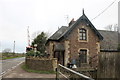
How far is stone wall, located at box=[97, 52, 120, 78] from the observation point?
3922mm

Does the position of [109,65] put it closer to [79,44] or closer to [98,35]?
[79,44]

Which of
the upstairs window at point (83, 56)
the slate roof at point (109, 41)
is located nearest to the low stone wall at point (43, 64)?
the upstairs window at point (83, 56)

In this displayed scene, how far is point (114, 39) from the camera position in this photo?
68.7ft

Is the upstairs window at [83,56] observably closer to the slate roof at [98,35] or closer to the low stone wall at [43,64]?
the slate roof at [98,35]

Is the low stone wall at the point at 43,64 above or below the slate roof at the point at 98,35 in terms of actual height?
below

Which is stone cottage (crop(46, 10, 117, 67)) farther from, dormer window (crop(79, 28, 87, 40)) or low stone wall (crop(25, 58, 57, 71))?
low stone wall (crop(25, 58, 57, 71))

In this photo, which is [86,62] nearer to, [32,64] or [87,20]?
[87,20]

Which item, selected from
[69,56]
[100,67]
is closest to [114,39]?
[69,56]

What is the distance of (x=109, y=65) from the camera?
13.9ft

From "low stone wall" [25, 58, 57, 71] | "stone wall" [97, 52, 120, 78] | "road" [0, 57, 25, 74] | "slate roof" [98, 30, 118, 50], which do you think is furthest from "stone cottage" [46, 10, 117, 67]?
"stone wall" [97, 52, 120, 78]

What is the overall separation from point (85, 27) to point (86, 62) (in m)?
4.42

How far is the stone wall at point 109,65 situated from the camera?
3922 mm

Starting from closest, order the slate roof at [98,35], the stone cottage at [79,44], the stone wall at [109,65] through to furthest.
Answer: the stone wall at [109,65], the stone cottage at [79,44], the slate roof at [98,35]

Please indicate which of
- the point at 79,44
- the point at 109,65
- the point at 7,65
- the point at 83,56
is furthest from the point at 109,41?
the point at 109,65
